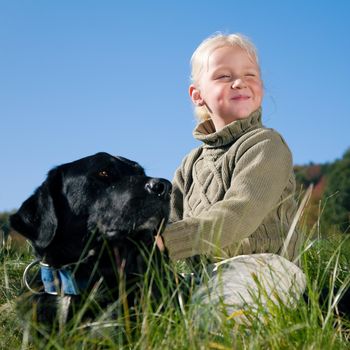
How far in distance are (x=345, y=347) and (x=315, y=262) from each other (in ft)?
8.02

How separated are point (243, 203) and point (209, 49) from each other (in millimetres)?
1419

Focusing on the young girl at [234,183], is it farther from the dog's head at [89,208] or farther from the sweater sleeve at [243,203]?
the dog's head at [89,208]

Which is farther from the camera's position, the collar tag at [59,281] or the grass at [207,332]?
the collar tag at [59,281]

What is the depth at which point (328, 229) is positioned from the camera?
6.70 m

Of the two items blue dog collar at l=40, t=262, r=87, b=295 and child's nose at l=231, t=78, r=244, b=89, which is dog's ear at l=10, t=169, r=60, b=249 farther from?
child's nose at l=231, t=78, r=244, b=89

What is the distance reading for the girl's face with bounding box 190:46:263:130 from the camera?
461 centimetres

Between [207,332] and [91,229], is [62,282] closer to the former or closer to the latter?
[91,229]

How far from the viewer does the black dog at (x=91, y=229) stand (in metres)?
3.47

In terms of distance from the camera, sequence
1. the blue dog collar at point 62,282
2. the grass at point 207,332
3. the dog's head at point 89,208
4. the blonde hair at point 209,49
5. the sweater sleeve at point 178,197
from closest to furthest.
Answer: the grass at point 207,332 < the blue dog collar at point 62,282 < the dog's head at point 89,208 < the blonde hair at point 209,49 < the sweater sleeve at point 178,197

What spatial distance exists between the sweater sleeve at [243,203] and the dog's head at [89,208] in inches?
9.7

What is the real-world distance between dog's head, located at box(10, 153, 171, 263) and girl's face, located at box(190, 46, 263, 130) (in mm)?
1170

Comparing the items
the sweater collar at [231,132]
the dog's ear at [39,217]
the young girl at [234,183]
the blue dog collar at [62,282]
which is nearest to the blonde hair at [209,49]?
the young girl at [234,183]

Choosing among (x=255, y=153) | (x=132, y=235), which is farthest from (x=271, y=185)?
(x=132, y=235)

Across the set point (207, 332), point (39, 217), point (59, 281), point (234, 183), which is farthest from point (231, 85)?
point (207, 332)
